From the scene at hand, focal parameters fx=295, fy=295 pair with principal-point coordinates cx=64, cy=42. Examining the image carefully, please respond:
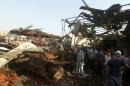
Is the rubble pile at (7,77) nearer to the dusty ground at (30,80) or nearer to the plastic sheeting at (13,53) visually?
the dusty ground at (30,80)

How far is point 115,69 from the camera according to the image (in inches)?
425

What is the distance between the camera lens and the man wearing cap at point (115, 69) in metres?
10.7

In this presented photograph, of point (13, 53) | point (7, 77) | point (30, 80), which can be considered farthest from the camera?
point (13, 53)

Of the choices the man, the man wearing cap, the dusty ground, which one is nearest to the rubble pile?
the dusty ground

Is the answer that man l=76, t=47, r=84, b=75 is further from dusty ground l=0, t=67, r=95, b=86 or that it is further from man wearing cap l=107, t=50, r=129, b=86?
man wearing cap l=107, t=50, r=129, b=86

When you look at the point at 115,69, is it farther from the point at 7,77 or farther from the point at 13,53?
the point at 13,53

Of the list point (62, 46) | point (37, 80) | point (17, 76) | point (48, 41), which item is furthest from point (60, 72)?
point (48, 41)

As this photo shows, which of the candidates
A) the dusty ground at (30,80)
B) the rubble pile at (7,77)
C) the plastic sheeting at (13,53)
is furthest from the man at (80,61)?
the rubble pile at (7,77)

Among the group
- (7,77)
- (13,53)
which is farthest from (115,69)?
(13,53)

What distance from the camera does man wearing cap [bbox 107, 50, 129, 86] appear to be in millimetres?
10680

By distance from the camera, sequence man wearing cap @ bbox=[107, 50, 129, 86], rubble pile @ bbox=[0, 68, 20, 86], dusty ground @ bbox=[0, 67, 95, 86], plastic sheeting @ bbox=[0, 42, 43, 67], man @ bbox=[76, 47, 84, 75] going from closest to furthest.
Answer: man wearing cap @ bbox=[107, 50, 129, 86], rubble pile @ bbox=[0, 68, 20, 86], dusty ground @ bbox=[0, 67, 95, 86], plastic sheeting @ bbox=[0, 42, 43, 67], man @ bbox=[76, 47, 84, 75]

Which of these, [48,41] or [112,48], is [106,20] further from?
[48,41]

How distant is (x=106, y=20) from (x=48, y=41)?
21.8 ft

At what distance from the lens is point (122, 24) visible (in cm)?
1608
